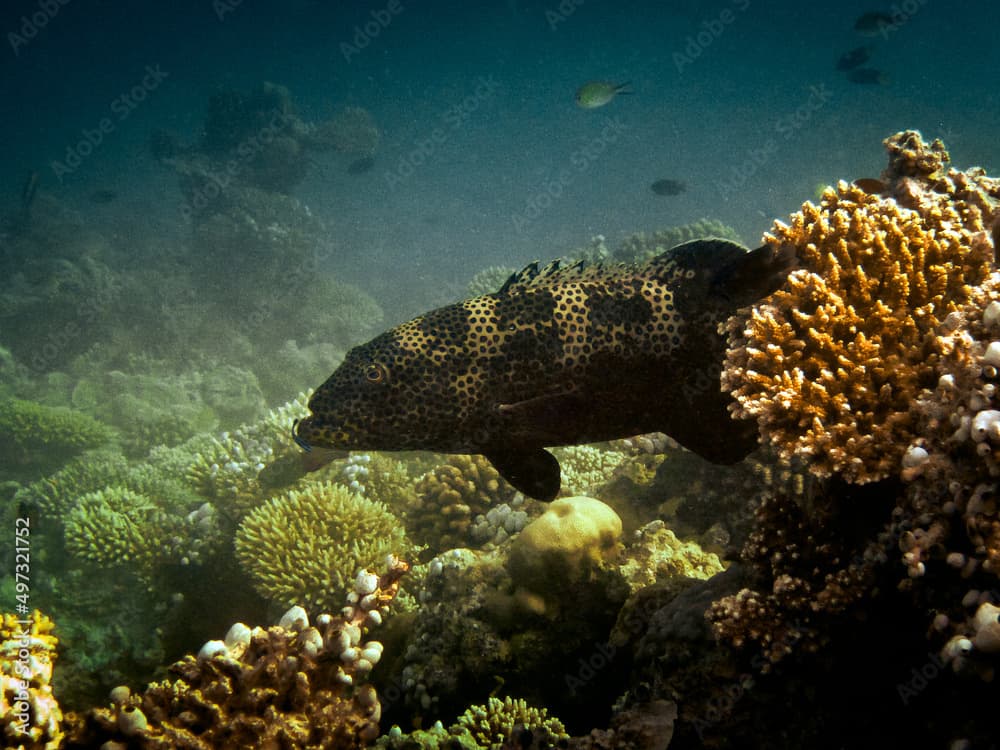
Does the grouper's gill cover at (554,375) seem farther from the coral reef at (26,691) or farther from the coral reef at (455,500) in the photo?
the coral reef at (455,500)

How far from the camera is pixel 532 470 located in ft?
11.8

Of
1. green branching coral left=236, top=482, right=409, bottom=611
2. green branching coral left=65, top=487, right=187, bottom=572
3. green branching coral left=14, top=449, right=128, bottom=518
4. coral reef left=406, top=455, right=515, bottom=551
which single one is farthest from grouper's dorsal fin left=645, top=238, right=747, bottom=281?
green branching coral left=14, top=449, right=128, bottom=518

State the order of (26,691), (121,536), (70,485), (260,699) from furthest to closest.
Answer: (70,485) → (121,536) → (260,699) → (26,691)

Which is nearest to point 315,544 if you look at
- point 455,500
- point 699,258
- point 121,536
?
point 455,500

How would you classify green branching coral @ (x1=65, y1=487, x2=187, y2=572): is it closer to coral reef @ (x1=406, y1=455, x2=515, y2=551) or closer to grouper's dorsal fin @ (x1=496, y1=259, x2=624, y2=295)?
coral reef @ (x1=406, y1=455, x2=515, y2=551)

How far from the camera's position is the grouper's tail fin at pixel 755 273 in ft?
9.82

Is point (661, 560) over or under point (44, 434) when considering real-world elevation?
over

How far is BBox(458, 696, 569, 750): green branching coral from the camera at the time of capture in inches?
121

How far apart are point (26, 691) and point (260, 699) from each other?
1.12 meters

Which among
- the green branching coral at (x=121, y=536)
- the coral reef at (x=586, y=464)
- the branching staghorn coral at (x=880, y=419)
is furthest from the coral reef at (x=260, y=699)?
the green branching coral at (x=121, y=536)

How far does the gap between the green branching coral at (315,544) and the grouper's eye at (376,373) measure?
100 inches

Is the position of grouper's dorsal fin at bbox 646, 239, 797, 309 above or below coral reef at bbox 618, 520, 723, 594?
above

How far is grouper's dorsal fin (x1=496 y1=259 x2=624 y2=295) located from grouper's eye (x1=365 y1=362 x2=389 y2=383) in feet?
3.26

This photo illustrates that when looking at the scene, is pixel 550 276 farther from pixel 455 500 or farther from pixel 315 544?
pixel 315 544
